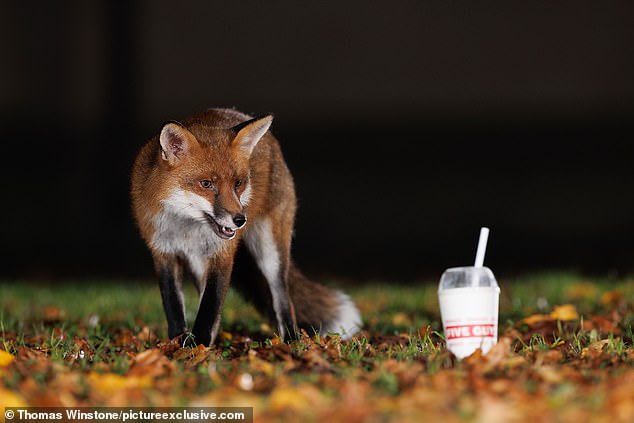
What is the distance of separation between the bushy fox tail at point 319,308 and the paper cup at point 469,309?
5.41 ft

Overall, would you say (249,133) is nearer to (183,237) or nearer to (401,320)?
(183,237)

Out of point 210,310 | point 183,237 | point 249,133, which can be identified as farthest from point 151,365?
point 249,133

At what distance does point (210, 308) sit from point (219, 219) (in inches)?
25.4

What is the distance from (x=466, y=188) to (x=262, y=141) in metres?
10.3

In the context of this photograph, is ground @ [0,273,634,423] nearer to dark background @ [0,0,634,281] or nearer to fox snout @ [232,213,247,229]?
fox snout @ [232,213,247,229]

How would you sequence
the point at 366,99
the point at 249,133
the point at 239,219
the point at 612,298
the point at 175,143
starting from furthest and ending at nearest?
the point at 366,99 → the point at 612,298 → the point at 249,133 → the point at 175,143 → the point at 239,219

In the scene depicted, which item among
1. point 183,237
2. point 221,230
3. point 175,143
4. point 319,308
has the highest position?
point 175,143

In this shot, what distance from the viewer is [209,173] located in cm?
456

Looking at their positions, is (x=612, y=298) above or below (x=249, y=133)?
below

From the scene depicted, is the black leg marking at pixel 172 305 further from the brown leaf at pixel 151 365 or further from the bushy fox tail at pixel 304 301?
the brown leaf at pixel 151 365

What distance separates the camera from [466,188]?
599 inches

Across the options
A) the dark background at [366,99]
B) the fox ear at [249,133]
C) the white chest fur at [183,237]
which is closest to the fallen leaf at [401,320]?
the white chest fur at [183,237]

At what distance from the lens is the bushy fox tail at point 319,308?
223 inches

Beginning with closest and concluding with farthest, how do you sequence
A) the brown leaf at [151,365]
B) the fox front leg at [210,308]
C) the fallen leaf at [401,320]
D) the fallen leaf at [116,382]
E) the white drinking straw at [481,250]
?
the fallen leaf at [116,382] → the brown leaf at [151,365] → the white drinking straw at [481,250] → the fox front leg at [210,308] → the fallen leaf at [401,320]
